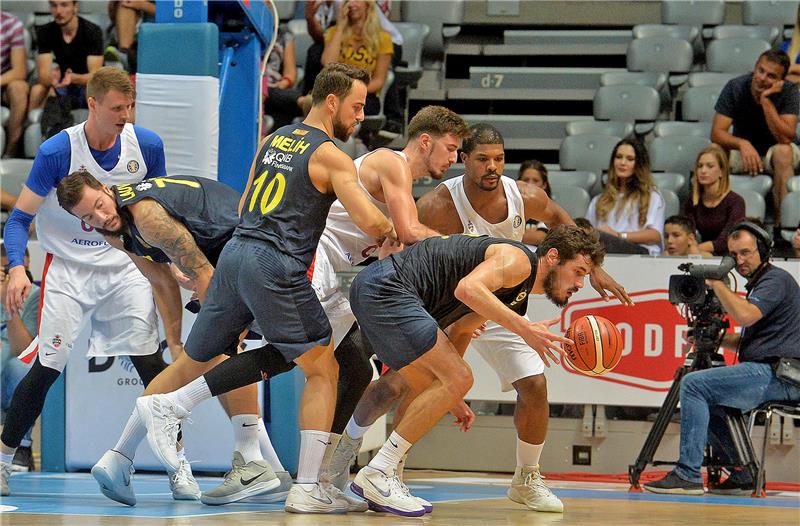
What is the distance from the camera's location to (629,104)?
35.1 feet

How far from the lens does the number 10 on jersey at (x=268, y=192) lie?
15.8 ft

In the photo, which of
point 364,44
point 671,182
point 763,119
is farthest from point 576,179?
point 364,44

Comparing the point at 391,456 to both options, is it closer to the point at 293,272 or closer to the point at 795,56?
the point at 293,272

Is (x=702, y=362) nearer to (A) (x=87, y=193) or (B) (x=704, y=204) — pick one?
(B) (x=704, y=204)

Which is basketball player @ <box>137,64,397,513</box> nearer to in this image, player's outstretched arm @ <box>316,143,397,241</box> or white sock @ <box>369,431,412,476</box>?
player's outstretched arm @ <box>316,143,397,241</box>

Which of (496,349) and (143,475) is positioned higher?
(496,349)

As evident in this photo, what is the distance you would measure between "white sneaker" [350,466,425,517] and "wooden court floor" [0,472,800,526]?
5 centimetres

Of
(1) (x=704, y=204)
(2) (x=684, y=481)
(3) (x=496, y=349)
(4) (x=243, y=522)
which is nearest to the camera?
(4) (x=243, y=522)

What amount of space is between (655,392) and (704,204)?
5.86 feet

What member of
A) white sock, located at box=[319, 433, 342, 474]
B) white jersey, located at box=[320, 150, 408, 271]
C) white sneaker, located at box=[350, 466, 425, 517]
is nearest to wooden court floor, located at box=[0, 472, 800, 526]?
white sneaker, located at box=[350, 466, 425, 517]

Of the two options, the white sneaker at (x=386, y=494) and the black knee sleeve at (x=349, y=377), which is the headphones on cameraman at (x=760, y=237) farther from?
the white sneaker at (x=386, y=494)

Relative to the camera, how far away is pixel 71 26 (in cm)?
1037

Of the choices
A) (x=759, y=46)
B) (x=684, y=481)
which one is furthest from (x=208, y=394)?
(x=759, y=46)

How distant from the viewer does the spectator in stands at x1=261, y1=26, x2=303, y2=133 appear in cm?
1016
